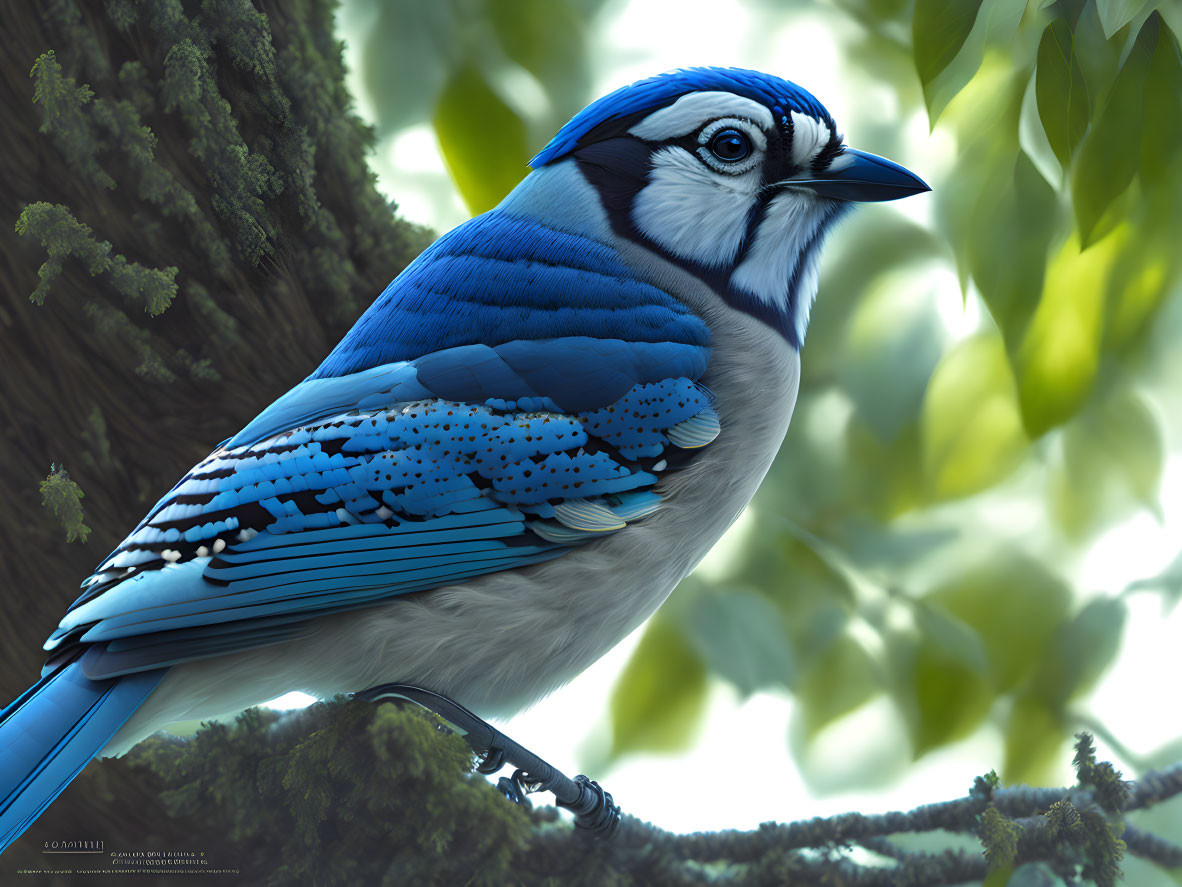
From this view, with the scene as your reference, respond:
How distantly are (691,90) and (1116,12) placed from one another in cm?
53

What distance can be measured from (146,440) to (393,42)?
0.67 metres

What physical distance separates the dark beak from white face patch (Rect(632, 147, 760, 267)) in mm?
73

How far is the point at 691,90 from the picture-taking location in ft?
3.42

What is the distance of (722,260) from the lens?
1.08 meters

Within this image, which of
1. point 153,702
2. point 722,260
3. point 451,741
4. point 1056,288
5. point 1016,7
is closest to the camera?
point 153,702

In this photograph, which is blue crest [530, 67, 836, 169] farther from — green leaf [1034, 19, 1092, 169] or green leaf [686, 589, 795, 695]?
green leaf [686, 589, 795, 695]

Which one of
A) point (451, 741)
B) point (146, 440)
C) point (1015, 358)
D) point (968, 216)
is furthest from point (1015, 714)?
point (146, 440)

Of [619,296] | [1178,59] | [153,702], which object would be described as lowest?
[153,702]

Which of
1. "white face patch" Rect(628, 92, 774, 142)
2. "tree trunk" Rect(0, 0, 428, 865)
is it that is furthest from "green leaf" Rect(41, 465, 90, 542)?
"white face patch" Rect(628, 92, 774, 142)

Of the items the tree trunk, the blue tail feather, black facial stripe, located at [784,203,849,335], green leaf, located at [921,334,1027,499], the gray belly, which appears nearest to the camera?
the blue tail feather

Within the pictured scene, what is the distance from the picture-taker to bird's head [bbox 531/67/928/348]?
1.04 m

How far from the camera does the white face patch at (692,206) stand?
1056 millimetres

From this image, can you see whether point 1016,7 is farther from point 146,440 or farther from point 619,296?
point 146,440

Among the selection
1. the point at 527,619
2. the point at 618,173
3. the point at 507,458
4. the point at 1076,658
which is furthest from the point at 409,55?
the point at 1076,658
